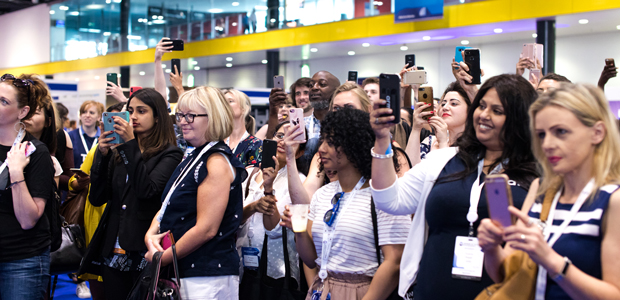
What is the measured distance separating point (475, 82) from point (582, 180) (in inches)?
63.4

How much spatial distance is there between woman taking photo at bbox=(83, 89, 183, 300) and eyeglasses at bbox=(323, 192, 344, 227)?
3.16ft

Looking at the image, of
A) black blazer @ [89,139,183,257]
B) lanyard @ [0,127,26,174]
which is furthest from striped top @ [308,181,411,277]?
lanyard @ [0,127,26,174]

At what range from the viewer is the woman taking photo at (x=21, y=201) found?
107 inches

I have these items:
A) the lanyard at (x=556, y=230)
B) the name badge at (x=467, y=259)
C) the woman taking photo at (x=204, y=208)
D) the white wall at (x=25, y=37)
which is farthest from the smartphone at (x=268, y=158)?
the white wall at (x=25, y=37)

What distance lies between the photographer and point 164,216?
2.62 metres

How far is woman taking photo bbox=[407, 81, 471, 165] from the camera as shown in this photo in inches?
121

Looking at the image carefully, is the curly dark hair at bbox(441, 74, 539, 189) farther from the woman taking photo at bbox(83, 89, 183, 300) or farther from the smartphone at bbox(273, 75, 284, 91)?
the smartphone at bbox(273, 75, 284, 91)

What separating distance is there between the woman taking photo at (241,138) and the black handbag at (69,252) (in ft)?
Answer: 3.77

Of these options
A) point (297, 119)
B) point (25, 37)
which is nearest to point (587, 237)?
point (297, 119)

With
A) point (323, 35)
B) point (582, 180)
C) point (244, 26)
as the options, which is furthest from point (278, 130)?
point (244, 26)

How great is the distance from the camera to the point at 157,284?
2432mm

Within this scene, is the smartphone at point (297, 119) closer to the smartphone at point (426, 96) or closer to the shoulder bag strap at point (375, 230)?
the shoulder bag strap at point (375, 230)

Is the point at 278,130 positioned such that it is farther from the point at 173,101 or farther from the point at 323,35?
the point at 323,35

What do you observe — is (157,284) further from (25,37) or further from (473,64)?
(25,37)
